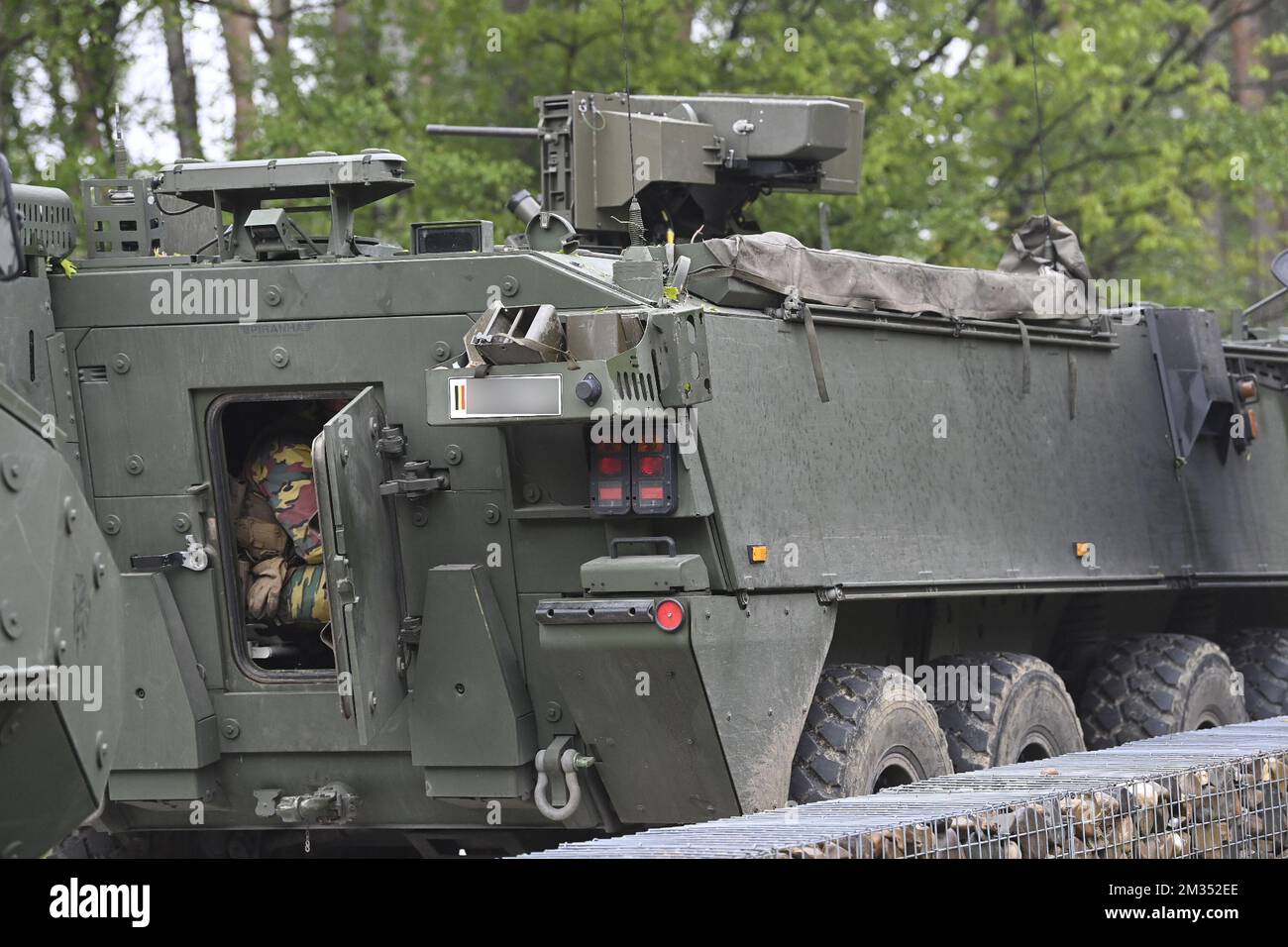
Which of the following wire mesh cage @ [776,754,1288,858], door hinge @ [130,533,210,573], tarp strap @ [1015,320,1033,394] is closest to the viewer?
wire mesh cage @ [776,754,1288,858]

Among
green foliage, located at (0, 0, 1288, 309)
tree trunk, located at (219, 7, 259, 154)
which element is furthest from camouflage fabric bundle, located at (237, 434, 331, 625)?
tree trunk, located at (219, 7, 259, 154)

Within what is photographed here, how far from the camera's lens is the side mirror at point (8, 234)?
180 inches

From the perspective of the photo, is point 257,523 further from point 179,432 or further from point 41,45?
point 41,45

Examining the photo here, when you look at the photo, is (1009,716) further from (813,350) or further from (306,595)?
(306,595)

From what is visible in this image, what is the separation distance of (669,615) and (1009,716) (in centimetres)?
261

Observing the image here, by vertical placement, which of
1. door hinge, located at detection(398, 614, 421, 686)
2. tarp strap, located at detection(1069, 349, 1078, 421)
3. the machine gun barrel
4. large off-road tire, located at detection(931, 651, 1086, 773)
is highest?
the machine gun barrel

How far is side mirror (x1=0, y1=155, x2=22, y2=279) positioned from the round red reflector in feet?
10.1

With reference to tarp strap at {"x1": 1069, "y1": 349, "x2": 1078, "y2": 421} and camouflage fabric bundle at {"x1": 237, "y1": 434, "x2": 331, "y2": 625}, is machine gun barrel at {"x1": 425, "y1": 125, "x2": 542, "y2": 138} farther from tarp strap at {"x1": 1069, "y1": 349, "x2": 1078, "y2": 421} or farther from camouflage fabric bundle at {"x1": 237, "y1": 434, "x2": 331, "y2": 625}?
camouflage fabric bundle at {"x1": 237, "y1": 434, "x2": 331, "y2": 625}

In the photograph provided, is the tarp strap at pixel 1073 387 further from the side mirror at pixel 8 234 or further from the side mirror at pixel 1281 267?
the side mirror at pixel 8 234

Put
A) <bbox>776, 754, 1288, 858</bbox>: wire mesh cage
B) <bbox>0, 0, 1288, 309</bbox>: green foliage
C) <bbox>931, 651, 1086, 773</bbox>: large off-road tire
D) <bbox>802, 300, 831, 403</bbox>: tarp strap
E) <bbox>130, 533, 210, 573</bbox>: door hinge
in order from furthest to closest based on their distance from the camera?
<bbox>0, 0, 1288, 309</bbox>: green foliage
<bbox>931, 651, 1086, 773</bbox>: large off-road tire
<bbox>802, 300, 831, 403</bbox>: tarp strap
<bbox>130, 533, 210, 573</bbox>: door hinge
<bbox>776, 754, 1288, 858</bbox>: wire mesh cage

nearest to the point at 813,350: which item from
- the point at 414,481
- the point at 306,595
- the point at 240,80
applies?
the point at 414,481

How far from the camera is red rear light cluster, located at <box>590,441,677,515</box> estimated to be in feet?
24.3

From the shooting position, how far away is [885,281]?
8.81 m

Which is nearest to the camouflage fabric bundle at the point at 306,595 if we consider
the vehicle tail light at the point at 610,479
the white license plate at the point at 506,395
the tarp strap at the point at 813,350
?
the white license plate at the point at 506,395
